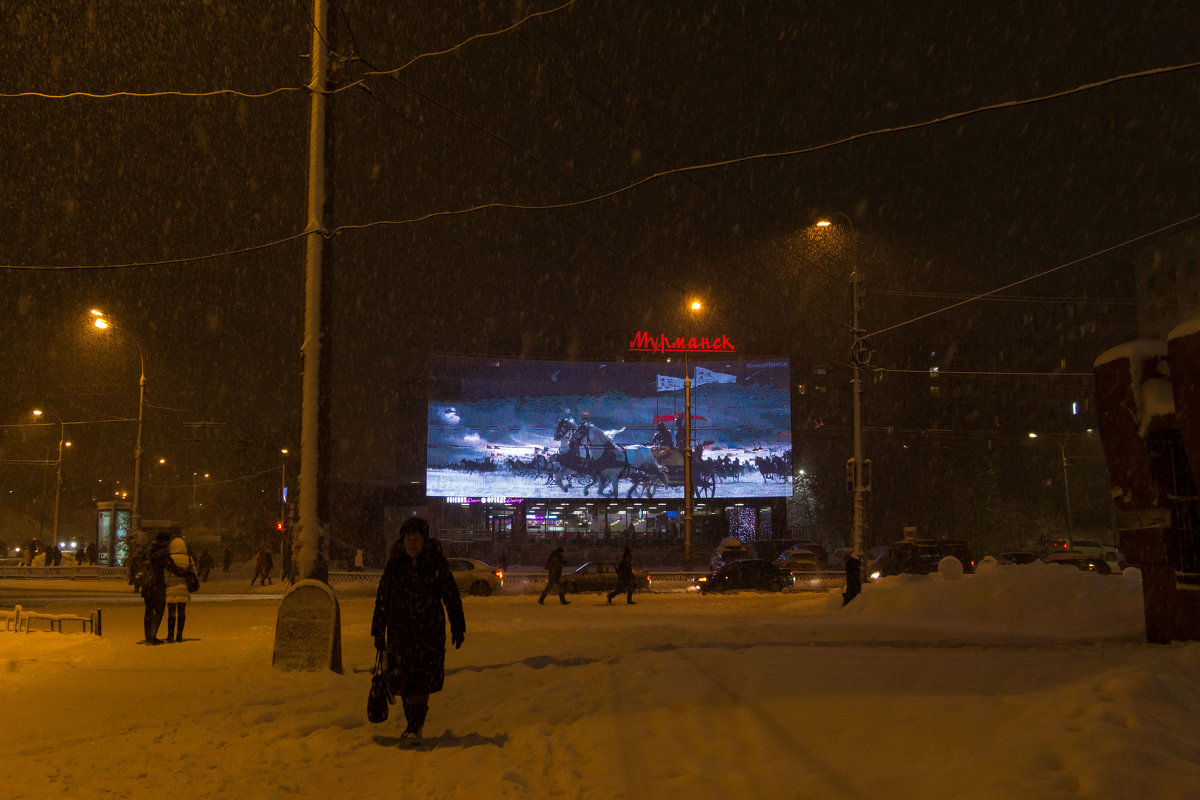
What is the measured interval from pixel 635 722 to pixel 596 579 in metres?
23.4

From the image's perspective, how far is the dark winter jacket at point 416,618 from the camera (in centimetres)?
662

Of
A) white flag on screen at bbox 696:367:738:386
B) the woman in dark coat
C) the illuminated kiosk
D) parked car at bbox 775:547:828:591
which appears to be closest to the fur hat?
the woman in dark coat

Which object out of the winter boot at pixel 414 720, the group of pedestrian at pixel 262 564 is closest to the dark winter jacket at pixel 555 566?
the group of pedestrian at pixel 262 564

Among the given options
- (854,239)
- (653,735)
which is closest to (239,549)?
(854,239)

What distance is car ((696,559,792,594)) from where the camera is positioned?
30.3m

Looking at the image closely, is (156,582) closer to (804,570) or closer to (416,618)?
(416,618)

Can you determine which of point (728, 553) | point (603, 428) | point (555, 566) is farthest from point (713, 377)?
point (555, 566)

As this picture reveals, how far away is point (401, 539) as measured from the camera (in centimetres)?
689

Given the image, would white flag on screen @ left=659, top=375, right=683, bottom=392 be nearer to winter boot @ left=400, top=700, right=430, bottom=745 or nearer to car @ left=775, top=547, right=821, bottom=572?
car @ left=775, top=547, right=821, bottom=572

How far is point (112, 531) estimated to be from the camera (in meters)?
44.8

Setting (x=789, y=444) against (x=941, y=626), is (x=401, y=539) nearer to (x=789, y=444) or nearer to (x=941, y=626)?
(x=941, y=626)

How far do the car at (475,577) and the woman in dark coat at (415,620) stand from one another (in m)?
24.4

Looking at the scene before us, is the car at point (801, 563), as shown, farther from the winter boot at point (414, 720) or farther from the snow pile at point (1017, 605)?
the winter boot at point (414, 720)

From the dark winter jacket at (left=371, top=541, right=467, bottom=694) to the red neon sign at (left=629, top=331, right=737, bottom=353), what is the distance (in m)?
55.7
